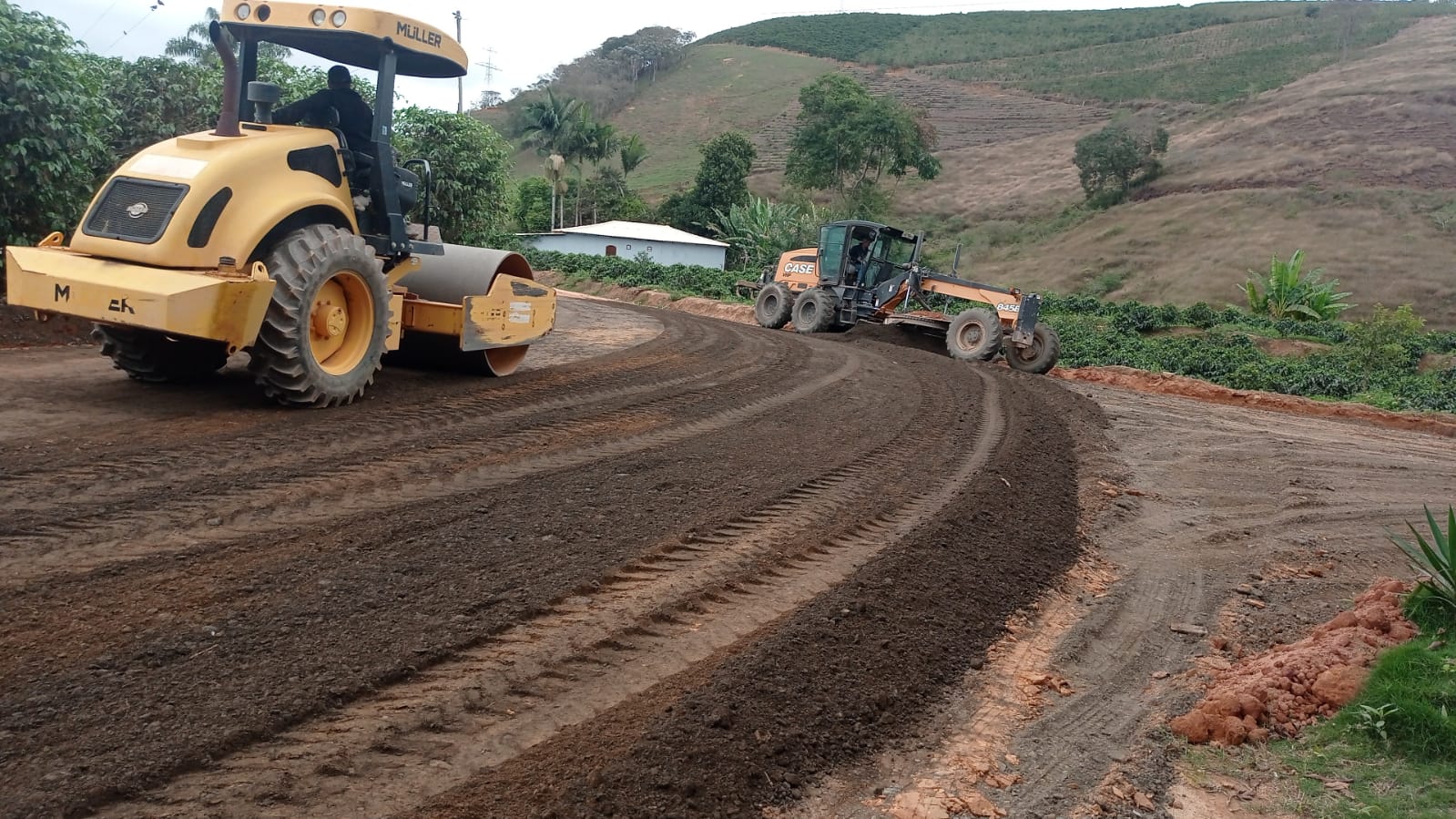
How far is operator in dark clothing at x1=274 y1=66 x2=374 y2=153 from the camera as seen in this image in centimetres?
819

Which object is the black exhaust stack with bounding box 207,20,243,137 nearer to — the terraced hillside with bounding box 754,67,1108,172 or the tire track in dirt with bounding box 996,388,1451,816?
the tire track in dirt with bounding box 996,388,1451,816

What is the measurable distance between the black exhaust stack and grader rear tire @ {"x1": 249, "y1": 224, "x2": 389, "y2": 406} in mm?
927

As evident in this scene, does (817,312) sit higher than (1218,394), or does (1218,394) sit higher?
(817,312)

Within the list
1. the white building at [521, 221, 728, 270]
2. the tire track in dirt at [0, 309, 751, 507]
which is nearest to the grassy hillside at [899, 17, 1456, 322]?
the white building at [521, 221, 728, 270]

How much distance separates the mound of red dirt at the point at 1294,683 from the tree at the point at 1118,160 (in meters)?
47.7

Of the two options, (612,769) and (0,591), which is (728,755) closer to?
(612,769)

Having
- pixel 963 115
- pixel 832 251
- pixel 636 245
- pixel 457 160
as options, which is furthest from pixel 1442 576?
pixel 963 115

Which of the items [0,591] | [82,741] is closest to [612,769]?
[82,741]

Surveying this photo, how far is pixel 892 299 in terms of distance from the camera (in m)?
19.8

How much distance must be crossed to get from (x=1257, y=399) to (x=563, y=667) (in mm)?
14748

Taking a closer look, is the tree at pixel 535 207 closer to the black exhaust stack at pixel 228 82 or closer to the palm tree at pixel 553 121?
the palm tree at pixel 553 121

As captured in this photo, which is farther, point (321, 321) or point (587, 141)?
point (587, 141)

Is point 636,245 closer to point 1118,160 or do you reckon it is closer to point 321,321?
point 1118,160

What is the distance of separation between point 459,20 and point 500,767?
181 feet
